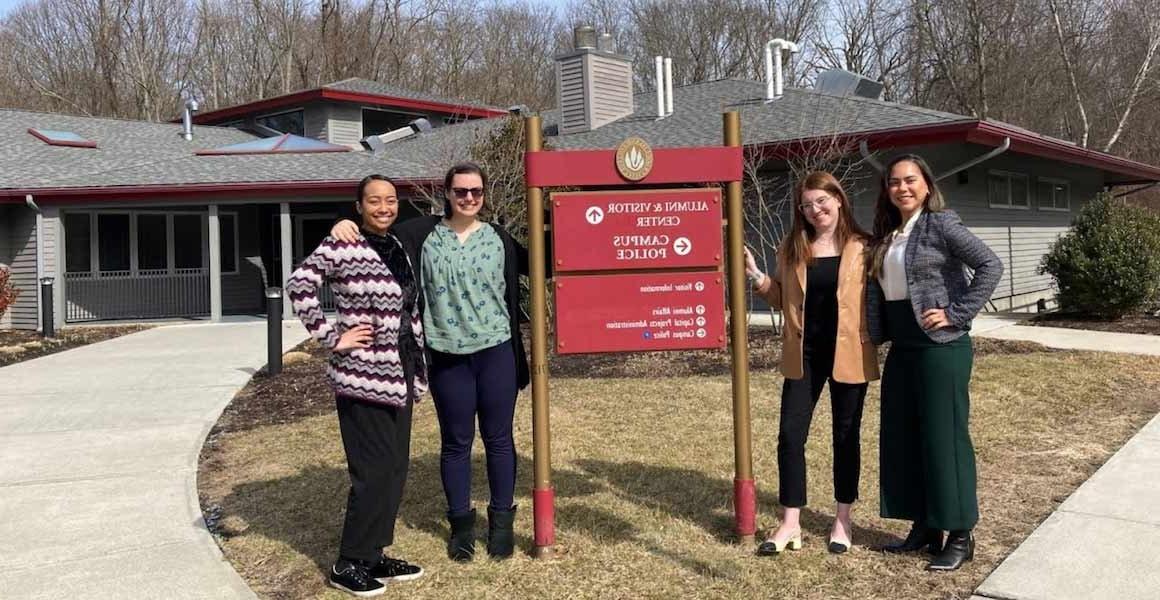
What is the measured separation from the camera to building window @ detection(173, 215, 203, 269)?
18.1 meters

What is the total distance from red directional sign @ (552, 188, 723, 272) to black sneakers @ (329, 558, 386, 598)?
1527mm

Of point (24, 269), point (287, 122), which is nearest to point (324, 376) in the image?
point (24, 269)

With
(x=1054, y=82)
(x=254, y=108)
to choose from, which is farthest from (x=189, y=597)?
(x=1054, y=82)

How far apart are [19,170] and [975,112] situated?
2966 cm

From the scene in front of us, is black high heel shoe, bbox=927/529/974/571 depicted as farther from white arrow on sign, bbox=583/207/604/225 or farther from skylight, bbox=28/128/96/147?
skylight, bbox=28/128/96/147

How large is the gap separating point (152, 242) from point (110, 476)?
1338cm

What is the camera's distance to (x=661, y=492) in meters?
5.19

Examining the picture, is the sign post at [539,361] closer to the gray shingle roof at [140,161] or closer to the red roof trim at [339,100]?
the gray shingle roof at [140,161]

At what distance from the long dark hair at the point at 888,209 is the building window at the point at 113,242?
16585mm

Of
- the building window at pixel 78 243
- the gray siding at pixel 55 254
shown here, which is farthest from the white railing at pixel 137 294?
the gray siding at pixel 55 254

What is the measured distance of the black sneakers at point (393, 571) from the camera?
13.0 ft

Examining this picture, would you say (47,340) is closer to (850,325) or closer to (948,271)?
(850,325)

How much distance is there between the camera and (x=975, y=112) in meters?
33.6

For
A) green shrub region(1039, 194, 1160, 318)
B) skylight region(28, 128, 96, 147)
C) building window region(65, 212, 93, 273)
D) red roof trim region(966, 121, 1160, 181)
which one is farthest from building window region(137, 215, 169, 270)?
green shrub region(1039, 194, 1160, 318)
